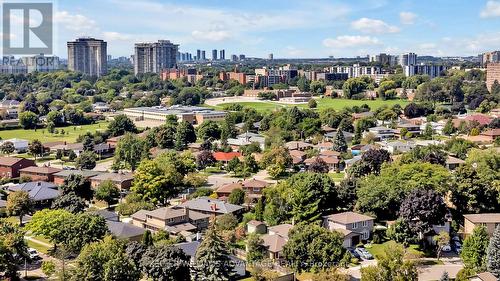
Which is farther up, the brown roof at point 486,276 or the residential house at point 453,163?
the residential house at point 453,163

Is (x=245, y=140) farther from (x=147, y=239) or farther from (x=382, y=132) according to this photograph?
(x=147, y=239)

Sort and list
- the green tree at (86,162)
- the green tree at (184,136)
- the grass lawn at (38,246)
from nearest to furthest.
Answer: the grass lawn at (38,246), the green tree at (86,162), the green tree at (184,136)

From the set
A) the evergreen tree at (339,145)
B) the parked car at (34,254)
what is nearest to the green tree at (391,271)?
the parked car at (34,254)

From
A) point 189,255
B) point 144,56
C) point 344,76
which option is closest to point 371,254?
point 189,255

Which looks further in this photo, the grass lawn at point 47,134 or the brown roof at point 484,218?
the grass lawn at point 47,134

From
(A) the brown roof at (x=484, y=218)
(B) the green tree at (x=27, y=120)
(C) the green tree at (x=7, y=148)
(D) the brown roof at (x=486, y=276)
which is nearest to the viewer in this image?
(D) the brown roof at (x=486, y=276)

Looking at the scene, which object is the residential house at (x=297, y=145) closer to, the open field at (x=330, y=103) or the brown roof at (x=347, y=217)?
the brown roof at (x=347, y=217)

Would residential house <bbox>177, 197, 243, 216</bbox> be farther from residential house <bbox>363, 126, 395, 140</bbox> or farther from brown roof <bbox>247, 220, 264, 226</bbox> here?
residential house <bbox>363, 126, 395, 140</bbox>

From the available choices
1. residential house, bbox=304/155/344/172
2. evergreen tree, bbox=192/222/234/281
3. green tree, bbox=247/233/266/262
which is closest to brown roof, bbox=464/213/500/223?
green tree, bbox=247/233/266/262
